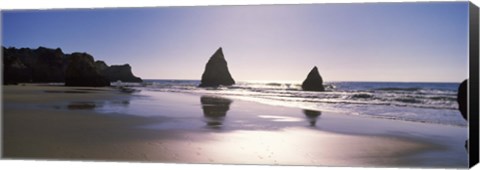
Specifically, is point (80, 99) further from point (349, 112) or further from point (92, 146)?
point (349, 112)

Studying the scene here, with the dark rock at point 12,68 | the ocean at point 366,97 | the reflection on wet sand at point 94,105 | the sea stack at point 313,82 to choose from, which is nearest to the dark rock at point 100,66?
the reflection on wet sand at point 94,105

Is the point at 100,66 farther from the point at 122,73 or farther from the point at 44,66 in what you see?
the point at 44,66

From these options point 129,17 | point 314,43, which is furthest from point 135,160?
point 314,43

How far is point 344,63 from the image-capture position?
15.7 feet

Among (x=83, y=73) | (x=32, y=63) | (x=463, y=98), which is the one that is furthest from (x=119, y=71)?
(x=463, y=98)

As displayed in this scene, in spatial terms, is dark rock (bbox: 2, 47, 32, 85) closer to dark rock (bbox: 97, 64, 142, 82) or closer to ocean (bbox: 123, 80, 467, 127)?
dark rock (bbox: 97, 64, 142, 82)

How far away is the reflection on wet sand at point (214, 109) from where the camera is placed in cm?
491

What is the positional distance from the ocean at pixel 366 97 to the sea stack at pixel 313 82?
4 centimetres

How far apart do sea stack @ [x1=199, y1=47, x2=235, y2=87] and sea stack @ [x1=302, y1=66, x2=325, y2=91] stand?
655 mm

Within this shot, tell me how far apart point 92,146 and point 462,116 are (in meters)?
3.06

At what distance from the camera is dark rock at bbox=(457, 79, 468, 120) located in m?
4.25

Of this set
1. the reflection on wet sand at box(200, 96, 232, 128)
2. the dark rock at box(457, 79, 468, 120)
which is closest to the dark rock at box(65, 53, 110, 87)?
the reflection on wet sand at box(200, 96, 232, 128)

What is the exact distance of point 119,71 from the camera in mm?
5227

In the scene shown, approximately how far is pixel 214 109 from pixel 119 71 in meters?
0.99
